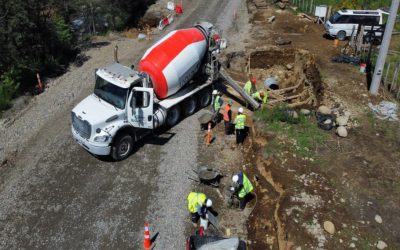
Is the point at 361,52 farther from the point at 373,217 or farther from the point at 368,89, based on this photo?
the point at 373,217

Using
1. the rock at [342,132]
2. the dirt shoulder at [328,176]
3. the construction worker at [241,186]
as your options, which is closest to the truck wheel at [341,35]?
the dirt shoulder at [328,176]

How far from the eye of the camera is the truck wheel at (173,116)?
1666 cm

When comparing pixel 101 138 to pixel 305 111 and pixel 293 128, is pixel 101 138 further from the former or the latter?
pixel 305 111

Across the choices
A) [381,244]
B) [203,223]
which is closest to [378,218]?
[381,244]

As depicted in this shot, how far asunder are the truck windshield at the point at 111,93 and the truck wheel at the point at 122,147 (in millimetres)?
1220

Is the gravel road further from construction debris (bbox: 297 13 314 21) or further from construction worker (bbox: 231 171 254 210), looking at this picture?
construction debris (bbox: 297 13 314 21)

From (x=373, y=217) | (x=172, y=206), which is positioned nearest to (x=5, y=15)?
(x=172, y=206)

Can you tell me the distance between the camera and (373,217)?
12086 millimetres

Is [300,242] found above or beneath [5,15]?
beneath

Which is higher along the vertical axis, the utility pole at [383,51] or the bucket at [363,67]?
the utility pole at [383,51]

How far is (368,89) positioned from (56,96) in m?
15.8

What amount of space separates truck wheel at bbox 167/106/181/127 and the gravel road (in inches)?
11.7

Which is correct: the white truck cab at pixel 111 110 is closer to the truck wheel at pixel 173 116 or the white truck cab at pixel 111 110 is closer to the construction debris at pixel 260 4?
the truck wheel at pixel 173 116

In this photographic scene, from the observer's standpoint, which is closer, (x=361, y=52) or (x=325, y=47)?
(x=361, y=52)
